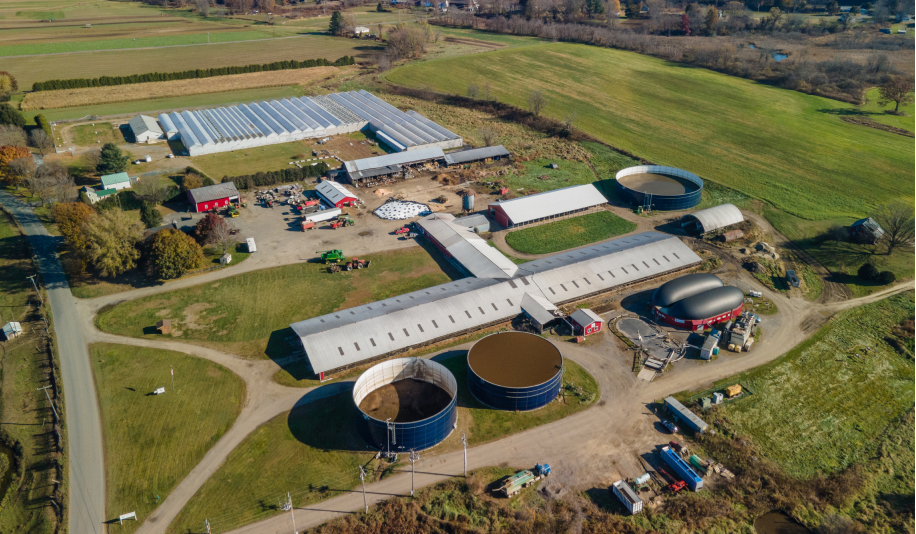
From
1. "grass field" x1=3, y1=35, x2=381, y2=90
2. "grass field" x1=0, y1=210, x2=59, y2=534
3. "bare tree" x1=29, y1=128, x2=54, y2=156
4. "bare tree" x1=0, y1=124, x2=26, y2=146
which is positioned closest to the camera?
"grass field" x1=0, y1=210, x2=59, y2=534

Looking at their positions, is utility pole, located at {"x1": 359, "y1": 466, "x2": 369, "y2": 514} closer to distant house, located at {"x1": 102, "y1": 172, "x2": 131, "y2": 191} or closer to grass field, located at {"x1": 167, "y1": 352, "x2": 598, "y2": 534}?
grass field, located at {"x1": 167, "y1": 352, "x2": 598, "y2": 534}

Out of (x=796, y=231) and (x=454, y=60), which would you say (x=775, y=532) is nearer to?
(x=796, y=231)

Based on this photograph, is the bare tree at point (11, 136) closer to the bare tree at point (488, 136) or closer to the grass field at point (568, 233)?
the bare tree at point (488, 136)

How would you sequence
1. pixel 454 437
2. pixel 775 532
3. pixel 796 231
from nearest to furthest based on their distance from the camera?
pixel 775 532 → pixel 454 437 → pixel 796 231

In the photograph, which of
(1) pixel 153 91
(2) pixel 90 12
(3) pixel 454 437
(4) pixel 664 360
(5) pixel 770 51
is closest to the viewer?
(3) pixel 454 437

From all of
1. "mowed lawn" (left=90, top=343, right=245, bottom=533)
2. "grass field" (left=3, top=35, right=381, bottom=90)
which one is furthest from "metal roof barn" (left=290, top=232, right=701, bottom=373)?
"grass field" (left=3, top=35, right=381, bottom=90)

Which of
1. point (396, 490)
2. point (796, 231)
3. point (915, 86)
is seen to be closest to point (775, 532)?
point (396, 490)
